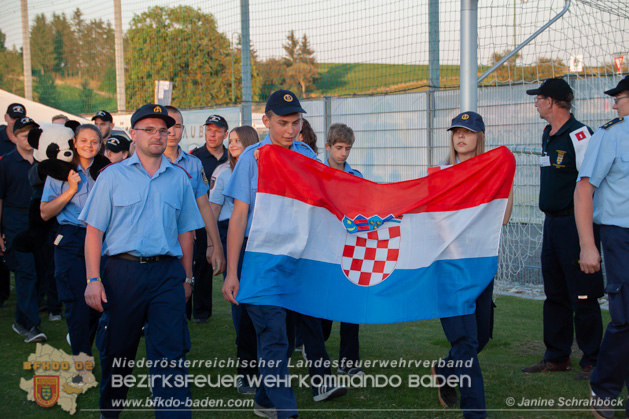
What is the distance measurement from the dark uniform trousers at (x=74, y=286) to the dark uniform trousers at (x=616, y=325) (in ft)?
12.4

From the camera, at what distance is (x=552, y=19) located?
7.77 metres

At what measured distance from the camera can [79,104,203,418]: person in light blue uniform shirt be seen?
13.1ft

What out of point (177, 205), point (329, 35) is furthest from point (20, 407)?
point (329, 35)

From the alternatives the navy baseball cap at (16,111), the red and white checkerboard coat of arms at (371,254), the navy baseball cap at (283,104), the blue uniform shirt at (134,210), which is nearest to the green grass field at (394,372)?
the red and white checkerboard coat of arms at (371,254)

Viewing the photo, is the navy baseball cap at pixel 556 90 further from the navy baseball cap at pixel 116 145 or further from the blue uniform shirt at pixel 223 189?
the navy baseball cap at pixel 116 145

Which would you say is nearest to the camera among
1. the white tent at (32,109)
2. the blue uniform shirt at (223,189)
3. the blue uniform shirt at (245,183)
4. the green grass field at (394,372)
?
the blue uniform shirt at (245,183)

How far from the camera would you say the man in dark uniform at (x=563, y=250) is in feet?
17.3

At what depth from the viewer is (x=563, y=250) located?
5340mm

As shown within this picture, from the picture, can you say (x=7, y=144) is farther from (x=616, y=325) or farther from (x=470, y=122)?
(x=616, y=325)

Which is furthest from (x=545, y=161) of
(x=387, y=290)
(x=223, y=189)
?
(x=223, y=189)

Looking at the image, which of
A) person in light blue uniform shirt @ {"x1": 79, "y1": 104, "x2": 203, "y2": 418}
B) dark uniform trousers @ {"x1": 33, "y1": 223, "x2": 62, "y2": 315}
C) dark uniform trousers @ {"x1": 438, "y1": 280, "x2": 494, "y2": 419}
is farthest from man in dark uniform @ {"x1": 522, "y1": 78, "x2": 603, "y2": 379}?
dark uniform trousers @ {"x1": 33, "y1": 223, "x2": 62, "y2": 315}

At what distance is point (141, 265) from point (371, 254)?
154 centimetres

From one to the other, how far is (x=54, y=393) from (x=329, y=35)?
971 cm

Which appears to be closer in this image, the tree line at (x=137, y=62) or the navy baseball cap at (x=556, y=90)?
the navy baseball cap at (x=556, y=90)
